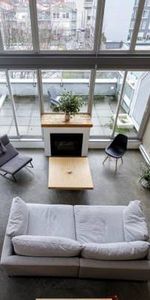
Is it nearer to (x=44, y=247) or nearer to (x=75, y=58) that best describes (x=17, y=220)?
(x=44, y=247)

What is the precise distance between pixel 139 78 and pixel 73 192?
3.09 metres

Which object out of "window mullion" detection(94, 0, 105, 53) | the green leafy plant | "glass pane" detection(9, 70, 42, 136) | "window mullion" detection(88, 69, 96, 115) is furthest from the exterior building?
"glass pane" detection(9, 70, 42, 136)

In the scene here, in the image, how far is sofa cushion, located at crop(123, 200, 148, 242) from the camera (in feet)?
9.47

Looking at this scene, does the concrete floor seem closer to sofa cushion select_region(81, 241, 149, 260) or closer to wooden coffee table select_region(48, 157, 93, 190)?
wooden coffee table select_region(48, 157, 93, 190)

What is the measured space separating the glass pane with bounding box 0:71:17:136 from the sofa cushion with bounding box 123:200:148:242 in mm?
3668

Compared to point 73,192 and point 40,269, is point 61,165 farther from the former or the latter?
point 40,269

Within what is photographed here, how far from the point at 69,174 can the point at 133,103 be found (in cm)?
251

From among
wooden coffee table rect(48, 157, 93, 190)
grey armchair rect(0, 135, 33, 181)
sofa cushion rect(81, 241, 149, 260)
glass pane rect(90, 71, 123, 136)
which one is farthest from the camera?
glass pane rect(90, 71, 123, 136)

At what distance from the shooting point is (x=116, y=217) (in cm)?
339

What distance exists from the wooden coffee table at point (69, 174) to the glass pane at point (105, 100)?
121cm

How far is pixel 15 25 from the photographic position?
4.02 m

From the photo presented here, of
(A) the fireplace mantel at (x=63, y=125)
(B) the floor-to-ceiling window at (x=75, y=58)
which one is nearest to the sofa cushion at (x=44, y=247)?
(A) the fireplace mantel at (x=63, y=125)

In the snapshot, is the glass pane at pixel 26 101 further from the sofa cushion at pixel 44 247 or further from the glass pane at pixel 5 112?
the sofa cushion at pixel 44 247

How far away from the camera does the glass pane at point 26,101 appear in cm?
465
